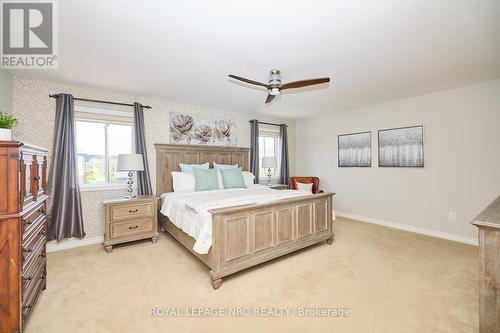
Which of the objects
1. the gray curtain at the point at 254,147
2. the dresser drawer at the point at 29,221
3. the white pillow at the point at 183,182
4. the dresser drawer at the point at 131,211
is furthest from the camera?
the gray curtain at the point at 254,147

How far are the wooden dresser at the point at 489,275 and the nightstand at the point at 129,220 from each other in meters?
3.70

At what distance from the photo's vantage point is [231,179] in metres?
4.27

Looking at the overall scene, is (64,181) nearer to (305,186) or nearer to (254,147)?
(254,147)

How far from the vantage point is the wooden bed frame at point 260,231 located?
2361mm

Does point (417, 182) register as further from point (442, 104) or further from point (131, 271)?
point (131, 271)

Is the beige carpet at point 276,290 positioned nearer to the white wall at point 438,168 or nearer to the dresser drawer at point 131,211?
the dresser drawer at point 131,211

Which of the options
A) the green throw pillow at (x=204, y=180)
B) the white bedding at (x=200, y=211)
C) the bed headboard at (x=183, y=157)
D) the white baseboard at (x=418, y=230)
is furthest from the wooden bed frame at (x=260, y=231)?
the white baseboard at (x=418, y=230)

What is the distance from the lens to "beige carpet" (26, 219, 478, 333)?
182cm

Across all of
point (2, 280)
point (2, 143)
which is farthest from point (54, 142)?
point (2, 280)

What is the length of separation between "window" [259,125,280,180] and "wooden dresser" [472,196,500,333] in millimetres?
4399

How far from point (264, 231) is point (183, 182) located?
1.95m

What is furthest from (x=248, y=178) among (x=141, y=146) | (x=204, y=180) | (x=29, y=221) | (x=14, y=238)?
(x=14, y=238)

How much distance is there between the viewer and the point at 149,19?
1900 millimetres

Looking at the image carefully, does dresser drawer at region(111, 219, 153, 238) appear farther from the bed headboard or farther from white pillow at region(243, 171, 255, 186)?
white pillow at region(243, 171, 255, 186)
